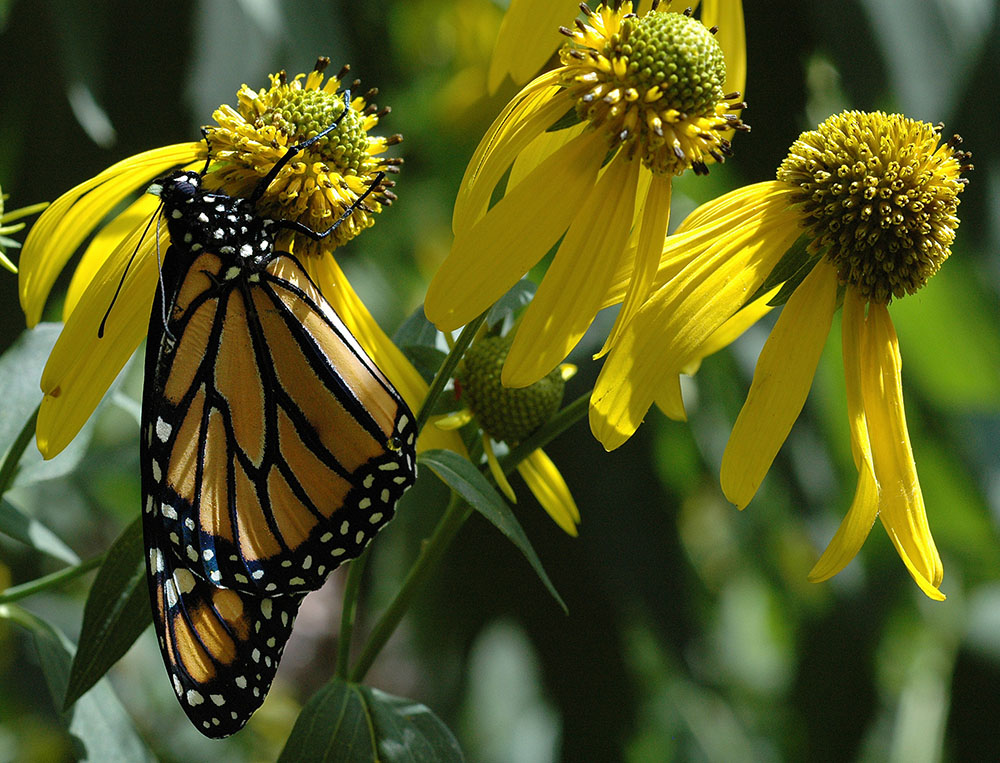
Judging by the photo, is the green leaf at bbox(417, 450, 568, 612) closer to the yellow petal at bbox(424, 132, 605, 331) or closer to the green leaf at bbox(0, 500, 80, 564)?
the yellow petal at bbox(424, 132, 605, 331)

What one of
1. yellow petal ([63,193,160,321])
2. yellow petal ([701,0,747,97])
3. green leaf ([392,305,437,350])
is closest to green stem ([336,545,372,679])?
green leaf ([392,305,437,350])

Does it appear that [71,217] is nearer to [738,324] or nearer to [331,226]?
[331,226]

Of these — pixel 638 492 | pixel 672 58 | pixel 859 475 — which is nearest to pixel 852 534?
pixel 859 475

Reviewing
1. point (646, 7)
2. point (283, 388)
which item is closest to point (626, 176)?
point (646, 7)

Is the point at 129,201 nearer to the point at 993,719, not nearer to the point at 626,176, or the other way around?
the point at 626,176

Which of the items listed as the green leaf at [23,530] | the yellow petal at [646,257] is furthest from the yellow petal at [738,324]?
the green leaf at [23,530]
